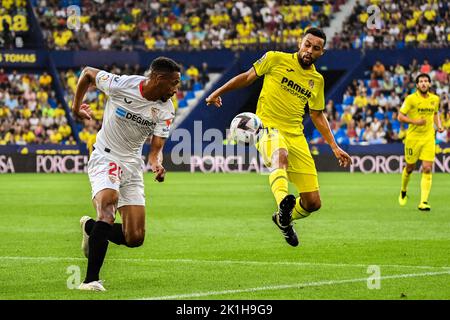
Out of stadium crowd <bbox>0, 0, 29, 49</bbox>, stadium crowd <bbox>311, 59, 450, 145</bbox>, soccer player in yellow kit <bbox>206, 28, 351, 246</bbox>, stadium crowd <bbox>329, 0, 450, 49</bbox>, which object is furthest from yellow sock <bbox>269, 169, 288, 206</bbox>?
stadium crowd <bbox>0, 0, 29, 49</bbox>

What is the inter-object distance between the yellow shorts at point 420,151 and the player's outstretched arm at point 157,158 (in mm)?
11165

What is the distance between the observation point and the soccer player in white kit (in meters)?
9.53

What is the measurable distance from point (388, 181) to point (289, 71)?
1940cm

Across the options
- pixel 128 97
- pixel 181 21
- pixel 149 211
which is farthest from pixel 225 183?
pixel 128 97

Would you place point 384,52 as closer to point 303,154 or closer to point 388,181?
point 388,181

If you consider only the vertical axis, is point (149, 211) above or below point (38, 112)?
above

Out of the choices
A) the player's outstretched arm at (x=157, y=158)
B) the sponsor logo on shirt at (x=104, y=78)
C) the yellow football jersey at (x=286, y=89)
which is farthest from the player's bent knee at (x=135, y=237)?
the yellow football jersey at (x=286, y=89)

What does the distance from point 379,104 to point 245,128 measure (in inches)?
1177

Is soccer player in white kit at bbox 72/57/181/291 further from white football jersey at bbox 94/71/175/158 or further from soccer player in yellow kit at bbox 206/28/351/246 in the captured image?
soccer player in yellow kit at bbox 206/28/351/246

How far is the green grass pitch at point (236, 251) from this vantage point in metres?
9.23

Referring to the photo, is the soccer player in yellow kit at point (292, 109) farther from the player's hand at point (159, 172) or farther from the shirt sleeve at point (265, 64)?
the player's hand at point (159, 172)

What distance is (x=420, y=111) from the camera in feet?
67.0
